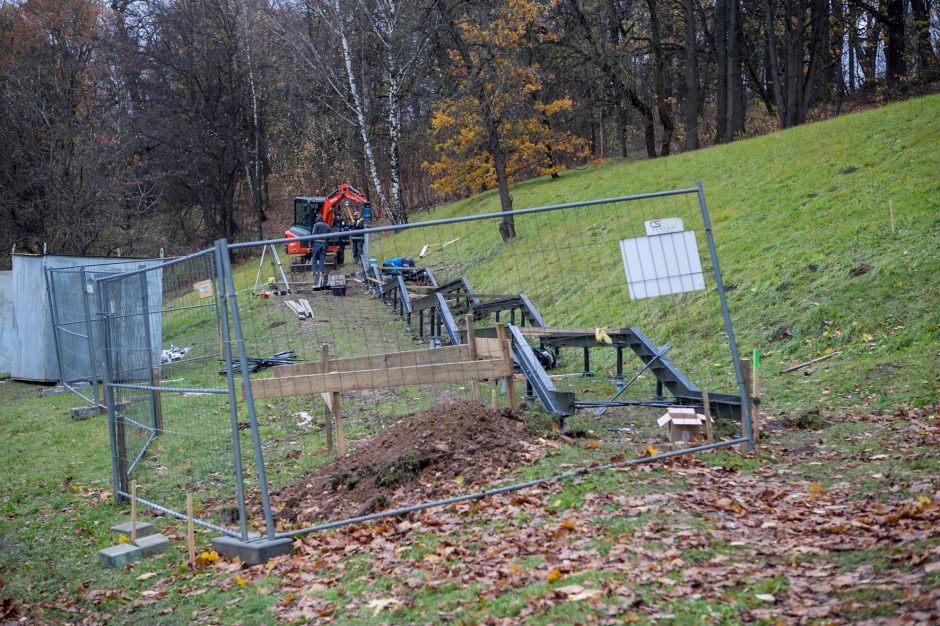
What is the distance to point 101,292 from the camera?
8.36 m

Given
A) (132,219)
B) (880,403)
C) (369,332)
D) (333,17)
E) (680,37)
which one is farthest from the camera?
(680,37)

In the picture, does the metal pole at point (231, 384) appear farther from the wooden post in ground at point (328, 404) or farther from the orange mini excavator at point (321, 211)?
the orange mini excavator at point (321, 211)

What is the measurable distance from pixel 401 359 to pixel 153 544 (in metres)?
2.82

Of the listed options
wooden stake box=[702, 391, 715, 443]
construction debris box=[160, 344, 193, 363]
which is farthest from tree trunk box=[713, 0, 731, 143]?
wooden stake box=[702, 391, 715, 443]

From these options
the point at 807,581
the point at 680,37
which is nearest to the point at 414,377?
the point at 807,581

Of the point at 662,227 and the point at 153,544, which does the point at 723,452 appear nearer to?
the point at 662,227

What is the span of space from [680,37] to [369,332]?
31.2 metres

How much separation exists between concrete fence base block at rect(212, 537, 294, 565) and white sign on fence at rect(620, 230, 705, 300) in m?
3.63

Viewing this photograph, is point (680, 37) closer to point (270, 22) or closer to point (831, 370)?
point (270, 22)

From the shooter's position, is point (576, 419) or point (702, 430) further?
point (576, 419)

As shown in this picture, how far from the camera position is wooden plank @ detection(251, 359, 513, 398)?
7922 mm

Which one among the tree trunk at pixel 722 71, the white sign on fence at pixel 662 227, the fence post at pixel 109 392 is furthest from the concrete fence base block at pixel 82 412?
the tree trunk at pixel 722 71

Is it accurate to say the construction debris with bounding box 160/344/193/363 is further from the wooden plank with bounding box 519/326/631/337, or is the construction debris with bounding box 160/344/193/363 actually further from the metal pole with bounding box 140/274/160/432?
the wooden plank with bounding box 519/326/631/337

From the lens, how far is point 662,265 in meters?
7.57
